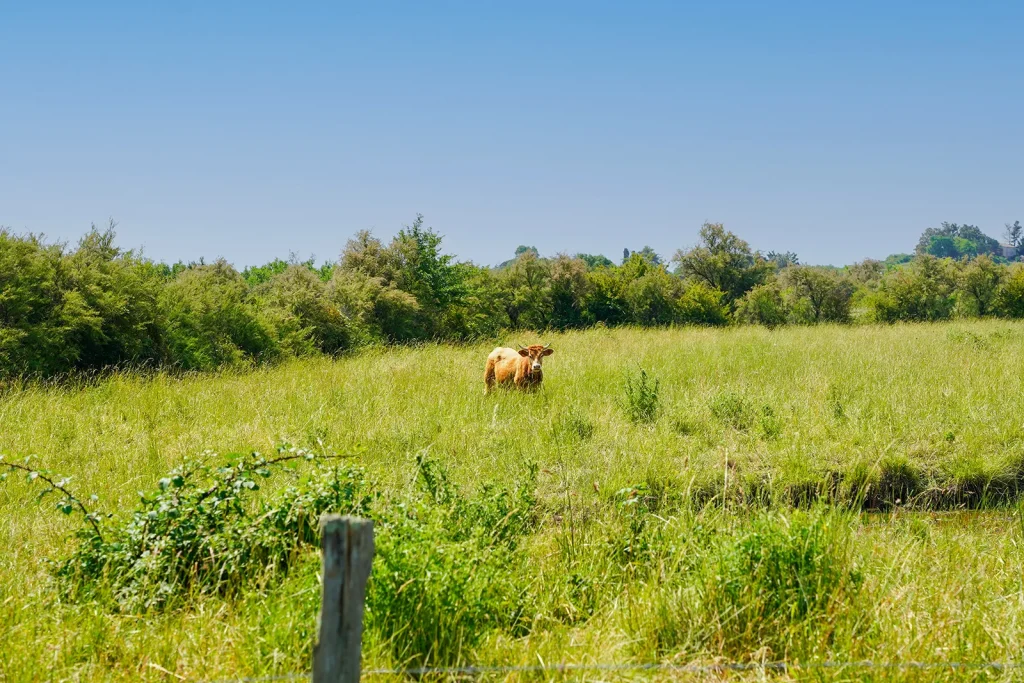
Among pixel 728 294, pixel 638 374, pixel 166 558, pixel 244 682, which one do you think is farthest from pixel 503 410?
pixel 728 294

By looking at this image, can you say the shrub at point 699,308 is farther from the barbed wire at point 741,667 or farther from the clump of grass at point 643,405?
the barbed wire at point 741,667

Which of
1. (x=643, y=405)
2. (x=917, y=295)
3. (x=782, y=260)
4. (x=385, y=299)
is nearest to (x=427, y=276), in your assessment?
(x=385, y=299)

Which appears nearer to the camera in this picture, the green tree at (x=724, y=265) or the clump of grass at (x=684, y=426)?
the clump of grass at (x=684, y=426)

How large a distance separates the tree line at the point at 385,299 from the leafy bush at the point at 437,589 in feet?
32.2

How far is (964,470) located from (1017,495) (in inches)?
19.8

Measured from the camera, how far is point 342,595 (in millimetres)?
2082

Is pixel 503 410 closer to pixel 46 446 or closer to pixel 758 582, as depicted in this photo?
pixel 46 446

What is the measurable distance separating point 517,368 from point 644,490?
18.9 feet

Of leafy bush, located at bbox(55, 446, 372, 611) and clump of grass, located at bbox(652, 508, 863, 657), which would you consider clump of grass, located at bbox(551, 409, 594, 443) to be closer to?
leafy bush, located at bbox(55, 446, 372, 611)

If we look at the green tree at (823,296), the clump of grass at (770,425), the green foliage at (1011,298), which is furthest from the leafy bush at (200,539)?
the green foliage at (1011,298)

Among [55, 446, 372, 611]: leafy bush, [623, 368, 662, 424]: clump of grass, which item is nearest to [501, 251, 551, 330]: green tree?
[623, 368, 662, 424]: clump of grass

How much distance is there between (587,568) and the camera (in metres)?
4.33

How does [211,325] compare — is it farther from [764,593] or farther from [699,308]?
[699,308]

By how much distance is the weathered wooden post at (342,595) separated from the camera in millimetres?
2039
